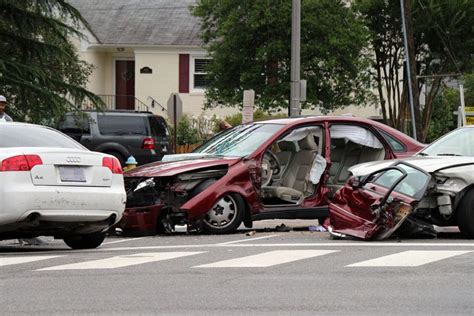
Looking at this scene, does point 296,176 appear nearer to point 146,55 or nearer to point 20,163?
point 20,163

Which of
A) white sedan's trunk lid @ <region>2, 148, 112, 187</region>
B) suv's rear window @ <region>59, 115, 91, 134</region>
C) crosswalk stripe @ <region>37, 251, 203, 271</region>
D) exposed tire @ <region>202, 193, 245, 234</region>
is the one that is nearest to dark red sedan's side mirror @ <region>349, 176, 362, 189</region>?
exposed tire @ <region>202, 193, 245, 234</region>

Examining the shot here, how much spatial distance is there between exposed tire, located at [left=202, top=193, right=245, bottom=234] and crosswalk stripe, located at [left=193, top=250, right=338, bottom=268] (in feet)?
8.48

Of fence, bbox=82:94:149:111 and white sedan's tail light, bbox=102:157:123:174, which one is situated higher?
fence, bbox=82:94:149:111

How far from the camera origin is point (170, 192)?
14828 mm

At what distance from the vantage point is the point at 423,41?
39.6 metres

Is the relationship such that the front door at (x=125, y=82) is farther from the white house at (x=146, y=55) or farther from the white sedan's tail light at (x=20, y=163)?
the white sedan's tail light at (x=20, y=163)

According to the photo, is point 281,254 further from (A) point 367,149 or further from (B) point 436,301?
(A) point 367,149

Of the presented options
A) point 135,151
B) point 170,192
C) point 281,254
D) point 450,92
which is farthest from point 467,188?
point 450,92

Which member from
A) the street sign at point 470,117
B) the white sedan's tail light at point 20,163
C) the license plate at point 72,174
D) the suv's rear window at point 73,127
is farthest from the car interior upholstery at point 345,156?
the street sign at point 470,117

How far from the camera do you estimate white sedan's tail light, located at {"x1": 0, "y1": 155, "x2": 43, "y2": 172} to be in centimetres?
1196

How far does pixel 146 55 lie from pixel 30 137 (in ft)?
107

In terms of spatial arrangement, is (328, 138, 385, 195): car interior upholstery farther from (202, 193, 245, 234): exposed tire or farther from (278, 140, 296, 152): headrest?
(202, 193, 245, 234): exposed tire

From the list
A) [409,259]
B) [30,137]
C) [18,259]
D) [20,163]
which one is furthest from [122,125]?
[409,259]

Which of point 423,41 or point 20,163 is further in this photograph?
point 423,41
